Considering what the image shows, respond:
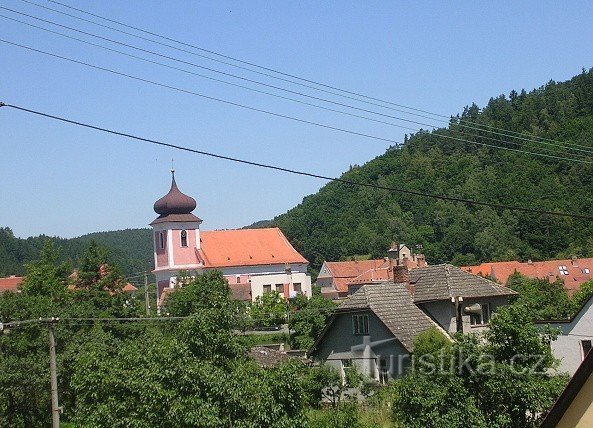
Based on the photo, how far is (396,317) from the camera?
1353 inches

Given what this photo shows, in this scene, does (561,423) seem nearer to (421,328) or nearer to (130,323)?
(421,328)

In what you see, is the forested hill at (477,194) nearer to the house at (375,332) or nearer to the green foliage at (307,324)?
the green foliage at (307,324)

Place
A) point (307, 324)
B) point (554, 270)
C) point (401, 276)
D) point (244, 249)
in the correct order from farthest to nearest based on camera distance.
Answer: point (244, 249)
point (554, 270)
point (307, 324)
point (401, 276)

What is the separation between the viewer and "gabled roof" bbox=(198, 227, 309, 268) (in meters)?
96.6

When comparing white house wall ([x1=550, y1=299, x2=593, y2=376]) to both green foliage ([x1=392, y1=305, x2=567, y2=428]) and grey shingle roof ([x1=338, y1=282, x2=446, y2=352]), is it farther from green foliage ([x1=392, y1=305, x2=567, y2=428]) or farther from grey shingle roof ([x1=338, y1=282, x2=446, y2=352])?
green foliage ([x1=392, y1=305, x2=567, y2=428])

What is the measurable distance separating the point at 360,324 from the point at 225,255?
207 feet

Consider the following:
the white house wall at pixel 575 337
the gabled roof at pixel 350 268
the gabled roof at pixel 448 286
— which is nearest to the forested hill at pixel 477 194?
the gabled roof at pixel 350 268

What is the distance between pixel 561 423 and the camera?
954cm

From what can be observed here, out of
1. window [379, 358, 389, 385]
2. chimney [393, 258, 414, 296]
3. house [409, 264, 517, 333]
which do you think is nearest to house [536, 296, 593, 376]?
house [409, 264, 517, 333]

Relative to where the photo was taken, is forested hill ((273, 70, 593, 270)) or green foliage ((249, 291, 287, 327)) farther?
forested hill ((273, 70, 593, 270))

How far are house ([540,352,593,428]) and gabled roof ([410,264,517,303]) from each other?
84.5ft

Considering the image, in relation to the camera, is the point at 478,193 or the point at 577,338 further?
the point at 478,193

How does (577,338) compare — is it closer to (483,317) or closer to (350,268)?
(483,317)

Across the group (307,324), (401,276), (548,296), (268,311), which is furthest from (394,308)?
Result: (268,311)
